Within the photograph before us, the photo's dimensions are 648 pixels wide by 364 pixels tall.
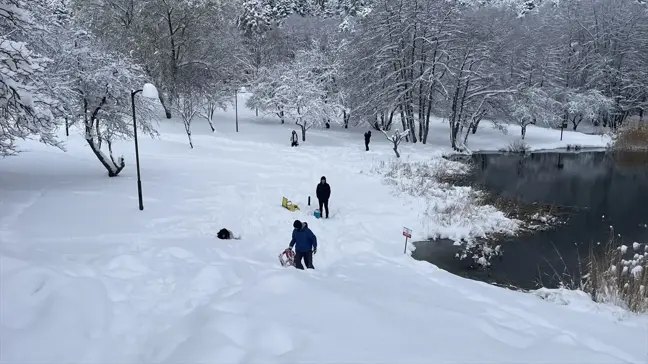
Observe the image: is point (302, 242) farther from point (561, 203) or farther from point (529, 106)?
point (529, 106)

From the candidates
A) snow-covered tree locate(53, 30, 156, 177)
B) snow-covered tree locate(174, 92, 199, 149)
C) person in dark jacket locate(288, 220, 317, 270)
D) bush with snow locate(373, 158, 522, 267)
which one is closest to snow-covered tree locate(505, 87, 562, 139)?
bush with snow locate(373, 158, 522, 267)

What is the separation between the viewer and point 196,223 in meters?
11.9

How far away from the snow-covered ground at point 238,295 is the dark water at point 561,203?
5.86 feet

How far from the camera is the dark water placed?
11797mm

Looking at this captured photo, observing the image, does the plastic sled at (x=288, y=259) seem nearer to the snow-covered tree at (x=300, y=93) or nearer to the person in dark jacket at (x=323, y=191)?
the person in dark jacket at (x=323, y=191)

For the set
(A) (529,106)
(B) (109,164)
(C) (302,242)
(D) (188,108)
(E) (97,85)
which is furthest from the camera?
(A) (529,106)

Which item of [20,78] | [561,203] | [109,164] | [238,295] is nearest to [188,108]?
[109,164]

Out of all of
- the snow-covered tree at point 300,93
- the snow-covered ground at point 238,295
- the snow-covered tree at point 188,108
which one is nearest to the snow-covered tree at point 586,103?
the snow-covered tree at point 300,93

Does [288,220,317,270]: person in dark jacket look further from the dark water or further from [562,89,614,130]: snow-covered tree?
[562,89,614,130]: snow-covered tree

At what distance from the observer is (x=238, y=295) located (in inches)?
249

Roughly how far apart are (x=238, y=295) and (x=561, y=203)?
56.5 ft

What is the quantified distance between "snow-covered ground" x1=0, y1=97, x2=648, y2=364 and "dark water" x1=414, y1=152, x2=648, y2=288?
1.79m

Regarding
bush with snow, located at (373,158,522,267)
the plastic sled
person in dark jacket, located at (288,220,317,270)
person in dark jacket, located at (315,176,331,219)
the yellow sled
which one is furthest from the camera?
the yellow sled

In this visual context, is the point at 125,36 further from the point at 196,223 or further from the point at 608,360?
the point at 608,360
